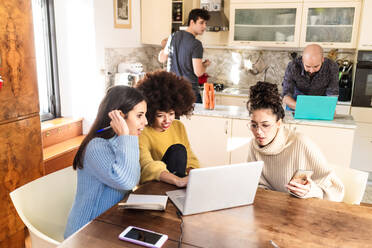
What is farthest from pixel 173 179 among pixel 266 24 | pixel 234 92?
pixel 266 24

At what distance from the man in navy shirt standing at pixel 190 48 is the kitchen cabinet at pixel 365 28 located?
1.83 metres

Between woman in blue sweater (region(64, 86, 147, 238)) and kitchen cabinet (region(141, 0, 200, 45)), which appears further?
kitchen cabinet (region(141, 0, 200, 45))

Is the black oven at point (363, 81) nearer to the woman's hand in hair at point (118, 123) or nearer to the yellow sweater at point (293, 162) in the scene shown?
the yellow sweater at point (293, 162)

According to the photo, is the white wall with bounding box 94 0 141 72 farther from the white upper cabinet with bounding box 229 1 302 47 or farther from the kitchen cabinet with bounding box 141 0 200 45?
the white upper cabinet with bounding box 229 1 302 47

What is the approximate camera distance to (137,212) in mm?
1449

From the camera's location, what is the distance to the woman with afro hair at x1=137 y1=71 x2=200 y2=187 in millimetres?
1840

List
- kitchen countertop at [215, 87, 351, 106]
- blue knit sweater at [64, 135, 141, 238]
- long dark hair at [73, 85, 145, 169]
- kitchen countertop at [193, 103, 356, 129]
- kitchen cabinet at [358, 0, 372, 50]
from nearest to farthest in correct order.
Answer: blue knit sweater at [64, 135, 141, 238] → long dark hair at [73, 85, 145, 169] → kitchen countertop at [193, 103, 356, 129] → kitchen cabinet at [358, 0, 372, 50] → kitchen countertop at [215, 87, 351, 106]

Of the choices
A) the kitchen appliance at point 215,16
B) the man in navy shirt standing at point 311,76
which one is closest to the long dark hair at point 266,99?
the man in navy shirt standing at point 311,76

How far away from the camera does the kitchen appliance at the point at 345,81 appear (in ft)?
13.8

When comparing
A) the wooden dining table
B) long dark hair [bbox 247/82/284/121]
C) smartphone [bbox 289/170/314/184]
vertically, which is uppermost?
long dark hair [bbox 247/82/284/121]

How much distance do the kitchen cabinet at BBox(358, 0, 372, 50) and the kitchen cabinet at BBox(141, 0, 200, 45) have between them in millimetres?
2166

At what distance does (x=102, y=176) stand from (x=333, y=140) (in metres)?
2.12

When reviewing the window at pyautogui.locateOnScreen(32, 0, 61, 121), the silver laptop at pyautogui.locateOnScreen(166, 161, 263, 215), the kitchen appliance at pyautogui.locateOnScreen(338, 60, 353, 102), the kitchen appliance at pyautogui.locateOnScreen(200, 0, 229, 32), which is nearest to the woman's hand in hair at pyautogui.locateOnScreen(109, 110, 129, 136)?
the silver laptop at pyautogui.locateOnScreen(166, 161, 263, 215)

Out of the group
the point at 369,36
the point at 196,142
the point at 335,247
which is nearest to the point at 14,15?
the point at 196,142
